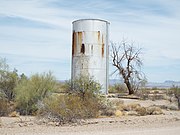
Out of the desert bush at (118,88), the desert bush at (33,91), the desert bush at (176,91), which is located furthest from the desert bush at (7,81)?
the desert bush at (118,88)

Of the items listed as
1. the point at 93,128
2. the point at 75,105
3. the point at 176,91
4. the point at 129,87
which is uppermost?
the point at 129,87

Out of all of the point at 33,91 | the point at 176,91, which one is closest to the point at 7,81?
the point at 33,91

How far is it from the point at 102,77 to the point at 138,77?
84.7ft

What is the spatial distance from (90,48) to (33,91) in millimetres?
6551

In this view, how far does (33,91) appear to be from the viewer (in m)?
31.4

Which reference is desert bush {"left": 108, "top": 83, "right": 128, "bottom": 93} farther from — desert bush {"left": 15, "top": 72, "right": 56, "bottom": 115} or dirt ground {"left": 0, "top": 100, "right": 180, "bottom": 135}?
dirt ground {"left": 0, "top": 100, "right": 180, "bottom": 135}

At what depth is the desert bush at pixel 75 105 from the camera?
2403 centimetres

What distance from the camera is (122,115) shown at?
1197 inches

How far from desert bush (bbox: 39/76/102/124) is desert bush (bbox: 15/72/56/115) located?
7.62ft

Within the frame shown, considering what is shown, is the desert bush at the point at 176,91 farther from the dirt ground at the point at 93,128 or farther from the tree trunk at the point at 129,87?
the tree trunk at the point at 129,87

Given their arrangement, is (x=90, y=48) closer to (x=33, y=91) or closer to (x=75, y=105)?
(x=33, y=91)

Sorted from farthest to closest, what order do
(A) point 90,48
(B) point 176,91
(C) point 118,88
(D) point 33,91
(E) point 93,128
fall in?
(C) point 118,88 → (B) point 176,91 → (A) point 90,48 → (D) point 33,91 → (E) point 93,128

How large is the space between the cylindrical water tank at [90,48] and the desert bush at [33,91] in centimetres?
276

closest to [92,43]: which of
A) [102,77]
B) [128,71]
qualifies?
[102,77]
